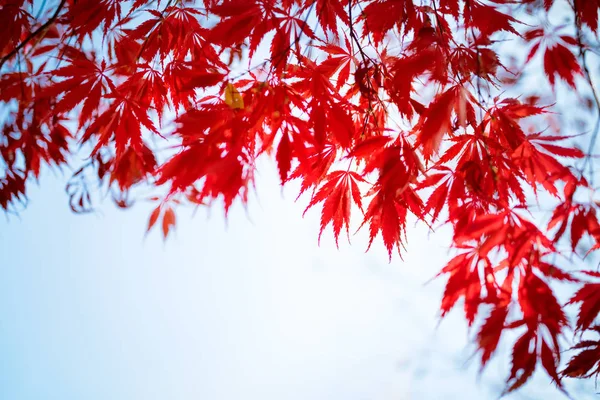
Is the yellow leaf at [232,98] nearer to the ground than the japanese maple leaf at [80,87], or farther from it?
nearer to the ground

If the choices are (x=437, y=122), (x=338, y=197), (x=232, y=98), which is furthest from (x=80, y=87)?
(x=437, y=122)

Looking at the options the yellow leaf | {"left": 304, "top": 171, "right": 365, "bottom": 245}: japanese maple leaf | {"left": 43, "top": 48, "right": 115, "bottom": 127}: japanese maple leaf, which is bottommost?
{"left": 304, "top": 171, "right": 365, "bottom": 245}: japanese maple leaf

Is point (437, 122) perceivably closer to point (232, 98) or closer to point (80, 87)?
point (232, 98)

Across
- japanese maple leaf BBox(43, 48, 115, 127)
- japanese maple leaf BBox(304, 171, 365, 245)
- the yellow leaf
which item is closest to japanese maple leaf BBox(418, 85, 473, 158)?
japanese maple leaf BBox(304, 171, 365, 245)

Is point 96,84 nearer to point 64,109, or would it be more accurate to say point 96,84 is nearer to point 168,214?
point 64,109

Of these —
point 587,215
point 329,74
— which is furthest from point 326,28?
point 587,215

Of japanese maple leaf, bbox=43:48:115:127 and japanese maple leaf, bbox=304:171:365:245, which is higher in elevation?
japanese maple leaf, bbox=43:48:115:127

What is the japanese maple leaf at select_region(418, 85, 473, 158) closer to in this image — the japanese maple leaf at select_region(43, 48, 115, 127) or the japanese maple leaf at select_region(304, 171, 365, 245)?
the japanese maple leaf at select_region(304, 171, 365, 245)

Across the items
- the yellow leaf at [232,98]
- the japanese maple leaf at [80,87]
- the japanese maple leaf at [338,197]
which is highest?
the japanese maple leaf at [80,87]

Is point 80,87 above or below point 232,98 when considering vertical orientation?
above

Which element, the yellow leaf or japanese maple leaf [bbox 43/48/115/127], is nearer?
the yellow leaf

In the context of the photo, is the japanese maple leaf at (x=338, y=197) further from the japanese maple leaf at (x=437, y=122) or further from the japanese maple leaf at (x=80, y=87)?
the japanese maple leaf at (x=80, y=87)

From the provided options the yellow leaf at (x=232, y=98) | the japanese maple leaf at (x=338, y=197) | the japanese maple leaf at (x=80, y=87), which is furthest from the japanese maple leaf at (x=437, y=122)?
the japanese maple leaf at (x=80, y=87)

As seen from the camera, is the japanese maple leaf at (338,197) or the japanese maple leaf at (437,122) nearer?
the japanese maple leaf at (437,122)
